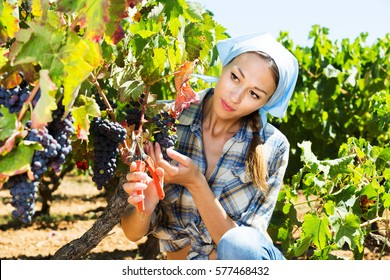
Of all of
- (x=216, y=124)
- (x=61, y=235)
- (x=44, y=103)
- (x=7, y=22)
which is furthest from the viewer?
(x=61, y=235)

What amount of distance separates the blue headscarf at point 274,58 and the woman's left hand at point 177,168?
45 cm

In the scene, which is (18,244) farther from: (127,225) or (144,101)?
(144,101)

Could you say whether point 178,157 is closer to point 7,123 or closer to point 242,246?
point 242,246

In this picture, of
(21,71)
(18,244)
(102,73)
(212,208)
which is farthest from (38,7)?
(18,244)

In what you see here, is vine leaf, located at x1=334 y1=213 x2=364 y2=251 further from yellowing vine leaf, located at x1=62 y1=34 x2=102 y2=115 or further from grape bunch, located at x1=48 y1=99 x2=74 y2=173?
yellowing vine leaf, located at x1=62 y1=34 x2=102 y2=115

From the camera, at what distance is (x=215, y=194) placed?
8.03ft

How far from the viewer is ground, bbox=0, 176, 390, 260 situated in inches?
233

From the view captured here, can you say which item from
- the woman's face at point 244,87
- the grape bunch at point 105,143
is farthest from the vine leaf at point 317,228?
the grape bunch at point 105,143

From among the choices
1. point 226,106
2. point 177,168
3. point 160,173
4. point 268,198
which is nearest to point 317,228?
point 268,198

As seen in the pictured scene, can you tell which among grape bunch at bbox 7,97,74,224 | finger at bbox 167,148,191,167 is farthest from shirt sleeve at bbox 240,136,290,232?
grape bunch at bbox 7,97,74,224

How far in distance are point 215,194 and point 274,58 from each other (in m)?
0.57

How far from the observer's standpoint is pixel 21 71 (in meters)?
1.56
